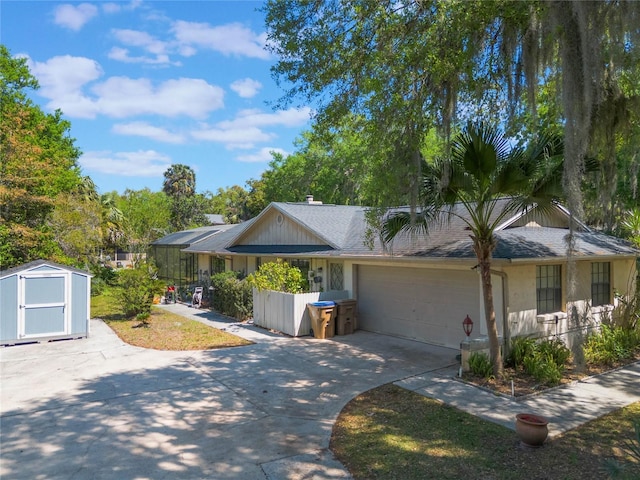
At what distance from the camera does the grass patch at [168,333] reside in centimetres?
1173

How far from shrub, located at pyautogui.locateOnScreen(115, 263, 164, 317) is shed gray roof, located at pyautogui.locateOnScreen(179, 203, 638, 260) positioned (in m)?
3.83

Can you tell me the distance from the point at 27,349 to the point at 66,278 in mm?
2074

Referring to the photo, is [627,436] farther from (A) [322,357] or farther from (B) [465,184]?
(A) [322,357]

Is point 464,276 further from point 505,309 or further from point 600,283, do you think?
point 600,283

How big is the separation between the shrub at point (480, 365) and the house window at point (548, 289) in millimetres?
2769

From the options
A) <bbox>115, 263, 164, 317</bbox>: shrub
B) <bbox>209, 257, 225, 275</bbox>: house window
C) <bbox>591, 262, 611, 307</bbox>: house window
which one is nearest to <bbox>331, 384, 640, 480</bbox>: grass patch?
<bbox>591, 262, 611, 307</bbox>: house window

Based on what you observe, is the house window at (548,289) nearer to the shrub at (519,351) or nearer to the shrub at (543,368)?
the shrub at (519,351)

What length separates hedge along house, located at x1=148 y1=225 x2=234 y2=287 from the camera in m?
22.5

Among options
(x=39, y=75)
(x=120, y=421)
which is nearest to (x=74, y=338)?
(x=120, y=421)

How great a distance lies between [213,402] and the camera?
726cm

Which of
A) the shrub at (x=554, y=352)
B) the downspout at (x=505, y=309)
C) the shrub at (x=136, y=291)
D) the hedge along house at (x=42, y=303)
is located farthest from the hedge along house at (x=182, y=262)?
the shrub at (x=554, y=352)

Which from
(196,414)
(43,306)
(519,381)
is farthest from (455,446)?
(43,306)

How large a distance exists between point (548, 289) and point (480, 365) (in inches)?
142

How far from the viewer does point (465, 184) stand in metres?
7.59
